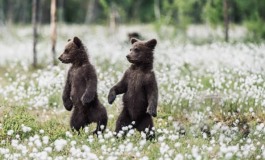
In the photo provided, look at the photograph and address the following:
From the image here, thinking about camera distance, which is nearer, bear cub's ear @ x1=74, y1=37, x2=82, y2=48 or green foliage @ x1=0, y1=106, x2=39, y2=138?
bear cub's ear @ x1=74, y1=37, x2=82, y2=48

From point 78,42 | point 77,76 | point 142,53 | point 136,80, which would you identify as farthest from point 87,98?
point 142,53

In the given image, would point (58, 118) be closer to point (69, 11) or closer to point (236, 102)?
point (236, 102)

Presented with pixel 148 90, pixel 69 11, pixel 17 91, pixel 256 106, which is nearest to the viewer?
pixel 148 90

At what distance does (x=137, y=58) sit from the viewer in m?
9.63

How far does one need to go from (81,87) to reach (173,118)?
249 centimetres

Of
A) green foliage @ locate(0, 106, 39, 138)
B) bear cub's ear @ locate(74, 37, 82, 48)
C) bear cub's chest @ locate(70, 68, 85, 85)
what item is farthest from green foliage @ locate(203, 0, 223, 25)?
bear cub's chest @ locate(70, 68, 85, 85)

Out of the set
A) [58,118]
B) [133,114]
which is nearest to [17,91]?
[58,118]

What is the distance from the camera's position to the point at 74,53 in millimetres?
9938

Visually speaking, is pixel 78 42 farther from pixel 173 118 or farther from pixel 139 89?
pixel 173 118

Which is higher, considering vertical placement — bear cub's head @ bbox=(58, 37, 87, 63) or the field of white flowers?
bear cub's head @ bbox=(58, 37, 87, 63)

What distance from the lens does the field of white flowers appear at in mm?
8391

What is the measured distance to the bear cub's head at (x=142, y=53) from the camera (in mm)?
9625

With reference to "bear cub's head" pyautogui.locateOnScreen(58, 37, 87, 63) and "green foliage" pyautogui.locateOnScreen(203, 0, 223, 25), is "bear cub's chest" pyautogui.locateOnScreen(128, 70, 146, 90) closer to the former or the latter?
"bear cub's head" pyautogui.locateOnScreen(58, 37, 87, 63)

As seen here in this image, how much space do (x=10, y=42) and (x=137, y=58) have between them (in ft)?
64.8
